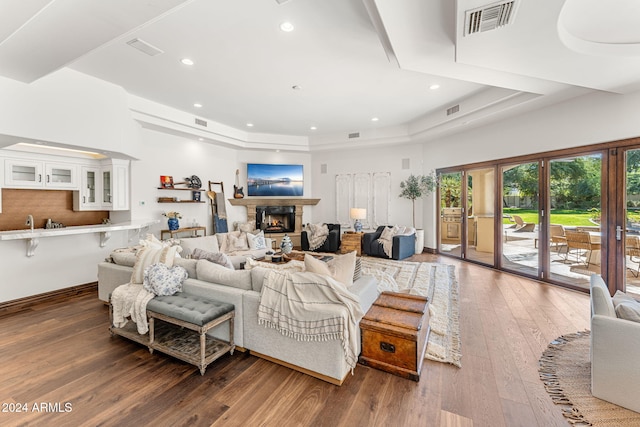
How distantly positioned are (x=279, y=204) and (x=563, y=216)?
6434 millimetres

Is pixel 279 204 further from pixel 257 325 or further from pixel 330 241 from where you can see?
pixel 257 325

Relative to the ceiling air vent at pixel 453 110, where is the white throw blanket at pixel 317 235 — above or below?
below

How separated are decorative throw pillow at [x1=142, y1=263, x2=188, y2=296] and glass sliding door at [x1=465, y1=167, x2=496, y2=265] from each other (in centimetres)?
596

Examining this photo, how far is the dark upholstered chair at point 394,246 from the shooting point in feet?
20.7

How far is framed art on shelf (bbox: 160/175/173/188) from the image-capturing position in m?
5.81

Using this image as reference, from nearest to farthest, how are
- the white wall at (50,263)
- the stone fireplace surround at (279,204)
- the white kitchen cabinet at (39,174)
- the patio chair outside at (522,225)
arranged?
1. the white wall at (50,263)
2. the white kitchen cabinet at (39,174)
3. the patio chair outside at (522,225)
4. the stone fireplace surround at (279,204)

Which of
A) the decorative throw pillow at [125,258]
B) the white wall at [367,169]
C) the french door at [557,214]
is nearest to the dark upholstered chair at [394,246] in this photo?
the white wall at [367,169]

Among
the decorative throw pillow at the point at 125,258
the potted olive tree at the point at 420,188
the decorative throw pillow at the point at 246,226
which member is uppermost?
the potted olive tree at the point at 420,188

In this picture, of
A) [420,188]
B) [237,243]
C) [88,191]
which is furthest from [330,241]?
[88,191]

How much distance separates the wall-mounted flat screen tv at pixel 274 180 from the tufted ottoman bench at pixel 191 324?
213 inches

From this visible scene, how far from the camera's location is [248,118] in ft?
20.6

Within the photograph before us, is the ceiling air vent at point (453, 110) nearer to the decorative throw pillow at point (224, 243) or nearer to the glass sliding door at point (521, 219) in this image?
the glass sliding door at point (521, 219)

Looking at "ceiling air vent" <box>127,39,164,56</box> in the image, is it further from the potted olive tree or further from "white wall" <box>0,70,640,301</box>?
the potted olive tree

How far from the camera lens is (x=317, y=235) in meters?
7.42
